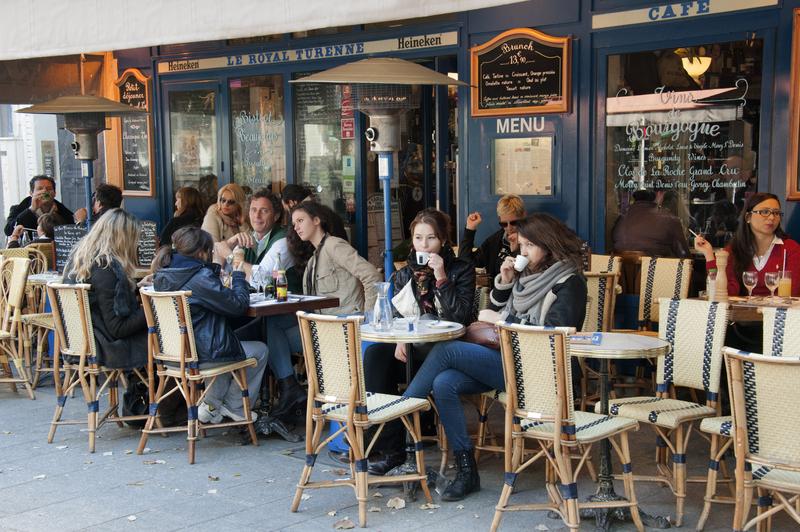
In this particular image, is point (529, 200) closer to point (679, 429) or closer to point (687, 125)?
point (687, 125)

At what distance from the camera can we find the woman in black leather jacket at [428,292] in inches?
238

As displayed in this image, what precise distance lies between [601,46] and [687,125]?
935 millimetres

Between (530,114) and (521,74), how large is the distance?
335mm

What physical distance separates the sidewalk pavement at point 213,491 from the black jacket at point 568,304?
964 millimetres

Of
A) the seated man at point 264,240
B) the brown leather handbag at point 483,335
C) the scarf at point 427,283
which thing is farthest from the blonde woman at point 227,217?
the brown leather handbag at point 483,335

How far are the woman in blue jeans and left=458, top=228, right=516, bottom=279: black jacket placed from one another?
2490mm

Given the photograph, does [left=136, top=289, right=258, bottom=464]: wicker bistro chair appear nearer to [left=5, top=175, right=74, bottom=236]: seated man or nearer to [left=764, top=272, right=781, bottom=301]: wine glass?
[left=764, top=272, right=781, bottom=301]: wine glass

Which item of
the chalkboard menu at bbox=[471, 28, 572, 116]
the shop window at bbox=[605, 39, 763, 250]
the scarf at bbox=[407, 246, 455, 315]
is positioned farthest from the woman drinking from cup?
the shop window at bbox=[605, 39, 763, 250]

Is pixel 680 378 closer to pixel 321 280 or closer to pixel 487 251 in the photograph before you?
pixel 321 280

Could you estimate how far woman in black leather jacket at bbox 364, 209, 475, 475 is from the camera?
6043 mm

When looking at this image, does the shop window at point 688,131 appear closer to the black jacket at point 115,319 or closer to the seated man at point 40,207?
the black jacket at point 115,319

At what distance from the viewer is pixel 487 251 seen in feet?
27.1

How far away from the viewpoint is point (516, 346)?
474 cm

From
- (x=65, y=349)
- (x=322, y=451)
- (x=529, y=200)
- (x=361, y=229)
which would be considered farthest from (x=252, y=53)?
(x=322, y=451)
